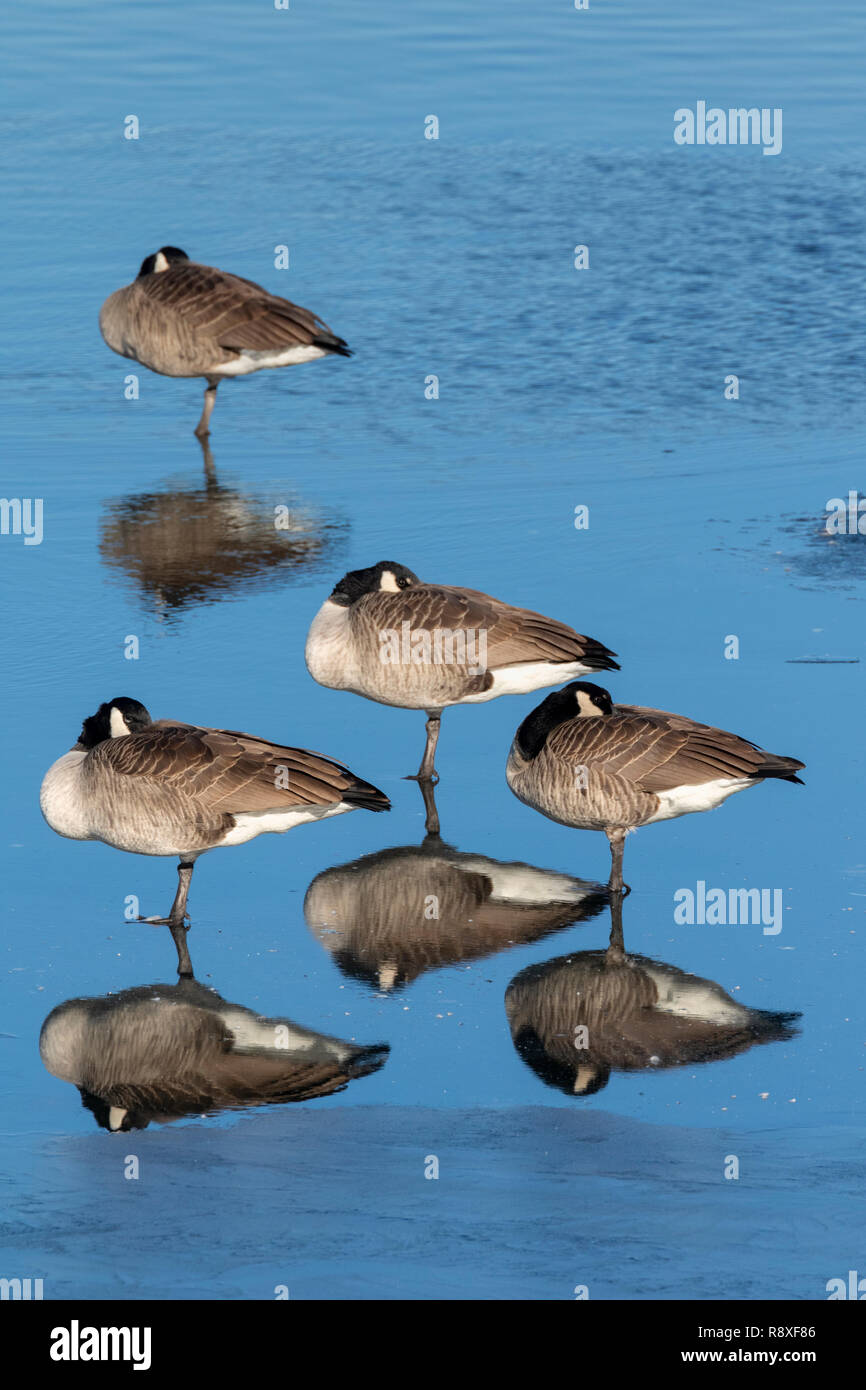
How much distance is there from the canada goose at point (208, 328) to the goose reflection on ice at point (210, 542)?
152 centimetres

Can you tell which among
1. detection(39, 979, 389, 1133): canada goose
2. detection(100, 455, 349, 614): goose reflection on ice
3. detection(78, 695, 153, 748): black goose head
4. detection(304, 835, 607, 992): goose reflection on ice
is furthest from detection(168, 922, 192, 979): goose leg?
detection(100, 455, 349, 614): goose reflection on ice

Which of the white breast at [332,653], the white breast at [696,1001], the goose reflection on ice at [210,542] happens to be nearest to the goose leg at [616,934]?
the white breast at [696,1001]

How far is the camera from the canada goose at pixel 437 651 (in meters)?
9.28

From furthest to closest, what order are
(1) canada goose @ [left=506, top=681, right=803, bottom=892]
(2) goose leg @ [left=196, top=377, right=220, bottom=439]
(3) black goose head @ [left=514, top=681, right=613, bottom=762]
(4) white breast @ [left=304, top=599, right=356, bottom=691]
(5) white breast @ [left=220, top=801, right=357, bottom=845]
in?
(2) goose leg @ [left=196, top=377, right=220, bottom=439] → (4) white breast @ [left=304, top=599, right=356, bottom=691] → (3) black goose head @ [left=514, top=681, right=613, bottom=762] → (1) canada goose @ [left=506, top=681, right=803, bottom=892] → (5) white breast @ [left=220, top=801, right=357, bottom=845]

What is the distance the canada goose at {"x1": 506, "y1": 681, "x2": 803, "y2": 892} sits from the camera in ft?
26.3

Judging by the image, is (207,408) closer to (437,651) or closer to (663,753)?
(437,651)

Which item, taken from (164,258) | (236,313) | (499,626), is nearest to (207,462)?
(236,313)

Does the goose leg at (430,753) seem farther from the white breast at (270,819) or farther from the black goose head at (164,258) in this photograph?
the black goose head at (164,258)

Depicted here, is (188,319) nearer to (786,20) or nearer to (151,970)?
(151,970)

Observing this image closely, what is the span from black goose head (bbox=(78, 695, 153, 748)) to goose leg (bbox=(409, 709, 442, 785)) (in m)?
1.64

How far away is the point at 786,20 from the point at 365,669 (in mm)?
22699

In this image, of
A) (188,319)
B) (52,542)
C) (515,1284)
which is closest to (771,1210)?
(515,1284)

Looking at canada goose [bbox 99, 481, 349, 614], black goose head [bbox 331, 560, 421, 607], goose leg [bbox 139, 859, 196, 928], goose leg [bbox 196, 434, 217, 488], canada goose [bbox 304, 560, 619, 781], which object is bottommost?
goose leg [bbox 139, 859, 196, 928]

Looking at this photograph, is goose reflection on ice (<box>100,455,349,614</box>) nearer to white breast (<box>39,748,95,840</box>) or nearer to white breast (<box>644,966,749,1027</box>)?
white breast (<box>39,748,95,840</box>)
